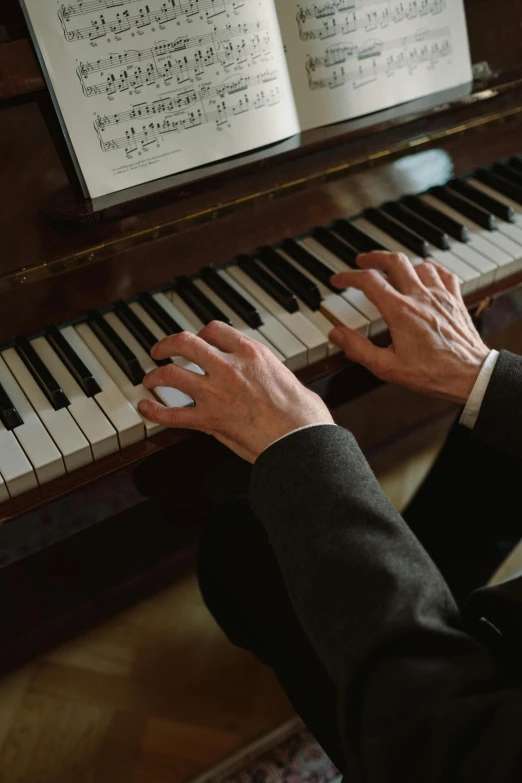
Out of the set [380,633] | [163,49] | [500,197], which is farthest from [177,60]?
[380,633]

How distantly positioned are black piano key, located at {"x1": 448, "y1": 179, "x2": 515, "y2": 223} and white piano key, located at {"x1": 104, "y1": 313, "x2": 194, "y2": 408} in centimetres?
84

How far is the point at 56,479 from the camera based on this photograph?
0.99 meters

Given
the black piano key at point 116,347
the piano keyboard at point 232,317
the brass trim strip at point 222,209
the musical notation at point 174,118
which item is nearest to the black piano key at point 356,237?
the piano keyboard at point 232,317

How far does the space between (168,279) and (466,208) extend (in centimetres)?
68

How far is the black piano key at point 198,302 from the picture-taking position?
119cm

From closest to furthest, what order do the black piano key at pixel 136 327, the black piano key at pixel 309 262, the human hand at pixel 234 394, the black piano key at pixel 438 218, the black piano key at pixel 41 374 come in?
1. the human hand at pixel 234 394
2. the black piano key at pixel 41 374
3. the black piano key at pixel 136 327
4. the black piano key at pixel 309 262
5. the black piano key at pixel 438 218

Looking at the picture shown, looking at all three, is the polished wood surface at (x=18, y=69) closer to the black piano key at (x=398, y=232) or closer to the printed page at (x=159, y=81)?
the printed page at (x=159, y=81)

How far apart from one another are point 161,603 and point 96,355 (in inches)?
31.4

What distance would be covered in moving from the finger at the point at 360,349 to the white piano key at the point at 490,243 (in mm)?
382

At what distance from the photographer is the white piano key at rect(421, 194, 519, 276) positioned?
52.6 inches

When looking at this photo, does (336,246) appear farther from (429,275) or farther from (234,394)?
(234,394)

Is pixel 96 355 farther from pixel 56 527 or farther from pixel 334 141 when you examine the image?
pixel 334 141

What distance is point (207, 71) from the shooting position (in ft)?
3.61

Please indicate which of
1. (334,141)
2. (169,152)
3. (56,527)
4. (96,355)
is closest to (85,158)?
(169,152)
